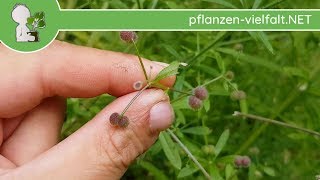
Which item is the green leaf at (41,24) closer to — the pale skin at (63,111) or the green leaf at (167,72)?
the pale skin at (63,111)

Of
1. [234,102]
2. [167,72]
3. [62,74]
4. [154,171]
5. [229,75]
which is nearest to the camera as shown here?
[167,72]

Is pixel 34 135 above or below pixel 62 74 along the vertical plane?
below

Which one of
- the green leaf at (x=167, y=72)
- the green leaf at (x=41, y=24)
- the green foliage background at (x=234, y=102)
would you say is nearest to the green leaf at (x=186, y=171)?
the green foliage background at (x=234, y=102)

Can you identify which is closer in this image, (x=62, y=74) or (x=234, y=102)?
(x=62, y=74)

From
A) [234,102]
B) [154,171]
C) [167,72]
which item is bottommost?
[154,171]

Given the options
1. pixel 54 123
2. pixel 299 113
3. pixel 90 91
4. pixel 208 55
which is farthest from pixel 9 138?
pixel 299 113

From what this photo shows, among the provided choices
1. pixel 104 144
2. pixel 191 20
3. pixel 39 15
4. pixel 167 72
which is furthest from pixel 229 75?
pixel 39 15

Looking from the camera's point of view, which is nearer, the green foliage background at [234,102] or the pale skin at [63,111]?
the pale skin at [63,111]

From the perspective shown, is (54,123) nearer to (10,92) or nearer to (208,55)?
(10,92)

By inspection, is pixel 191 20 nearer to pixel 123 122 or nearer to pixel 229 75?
pixel 229 75
